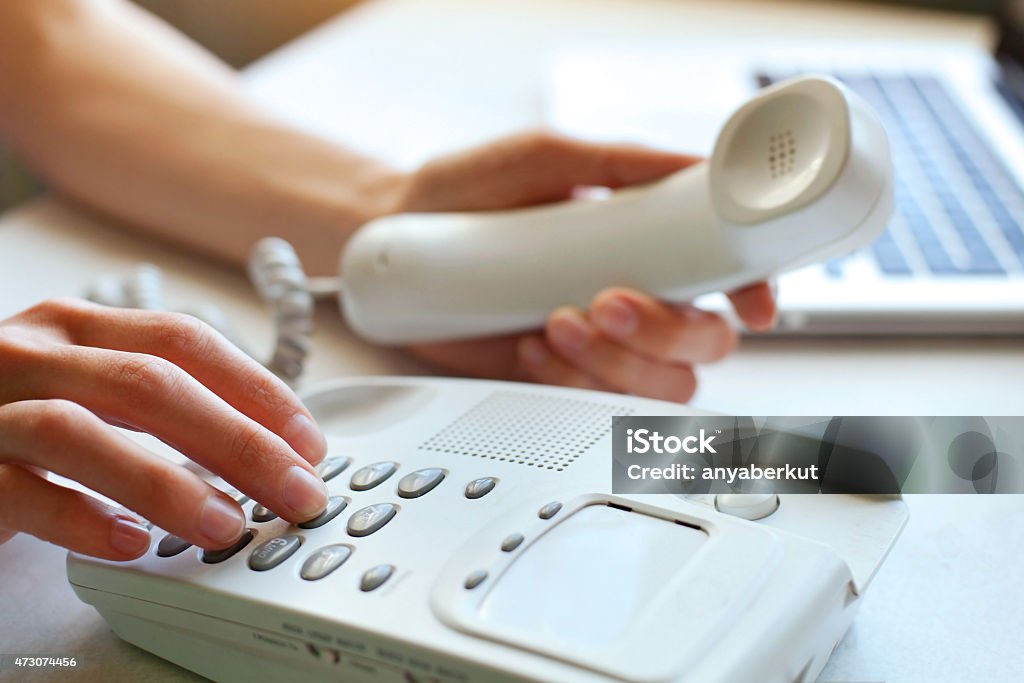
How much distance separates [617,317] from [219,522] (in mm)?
229

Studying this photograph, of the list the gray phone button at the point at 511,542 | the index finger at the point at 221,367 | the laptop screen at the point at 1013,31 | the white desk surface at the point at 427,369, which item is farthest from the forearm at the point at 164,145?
the laptop screen at the point at 1013,31

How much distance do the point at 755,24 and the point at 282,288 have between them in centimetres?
63

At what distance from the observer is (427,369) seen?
1.87 feet

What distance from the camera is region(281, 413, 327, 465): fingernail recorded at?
1.25ft

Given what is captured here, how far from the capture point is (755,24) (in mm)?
998

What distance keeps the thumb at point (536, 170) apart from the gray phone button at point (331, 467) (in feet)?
0.75

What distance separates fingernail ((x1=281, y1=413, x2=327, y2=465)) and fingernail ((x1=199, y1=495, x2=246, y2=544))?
0.14 ft

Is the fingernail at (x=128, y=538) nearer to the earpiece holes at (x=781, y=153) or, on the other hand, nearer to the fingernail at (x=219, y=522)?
the fingernail at (x=219, y=522)

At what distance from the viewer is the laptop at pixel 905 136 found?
547 millimetres

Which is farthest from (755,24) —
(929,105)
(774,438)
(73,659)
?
(73,659)

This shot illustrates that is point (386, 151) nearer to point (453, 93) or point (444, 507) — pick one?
point (453, 93)

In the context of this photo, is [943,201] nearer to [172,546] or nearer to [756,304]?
[756,304]

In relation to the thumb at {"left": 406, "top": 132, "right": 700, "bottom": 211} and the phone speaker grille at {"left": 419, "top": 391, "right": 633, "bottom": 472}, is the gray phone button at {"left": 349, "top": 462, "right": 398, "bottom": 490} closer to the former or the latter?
the phone speaker grille at {"left": 419, "top": 391, "right": 633, "bottom": 472}

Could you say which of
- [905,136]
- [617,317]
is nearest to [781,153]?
[617,317]
